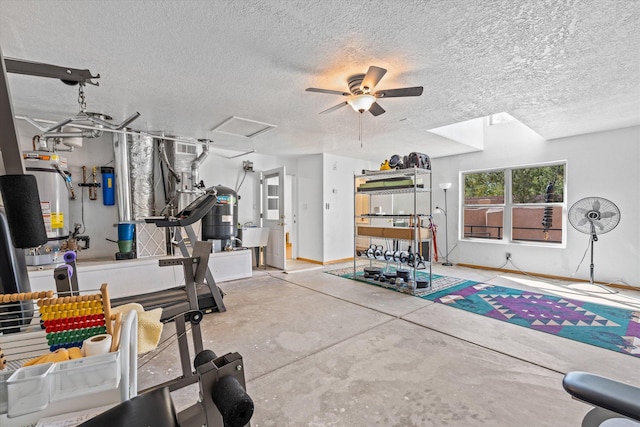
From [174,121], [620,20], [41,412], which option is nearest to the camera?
[41,412]

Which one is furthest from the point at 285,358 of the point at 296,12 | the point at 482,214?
the point at 482,214

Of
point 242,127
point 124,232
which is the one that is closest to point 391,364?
point 242,127

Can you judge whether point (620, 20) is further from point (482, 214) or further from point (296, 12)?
point (482, 214)

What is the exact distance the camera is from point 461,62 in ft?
8.11

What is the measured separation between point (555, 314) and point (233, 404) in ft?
13.2

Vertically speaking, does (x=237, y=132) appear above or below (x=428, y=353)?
above

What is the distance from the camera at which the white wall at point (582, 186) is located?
4.31 meters

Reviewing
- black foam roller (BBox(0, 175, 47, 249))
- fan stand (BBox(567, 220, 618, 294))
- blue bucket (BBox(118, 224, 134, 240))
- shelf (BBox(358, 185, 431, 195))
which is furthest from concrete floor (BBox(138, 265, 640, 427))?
blue bucket (BBox(118, 224, 134, 240))

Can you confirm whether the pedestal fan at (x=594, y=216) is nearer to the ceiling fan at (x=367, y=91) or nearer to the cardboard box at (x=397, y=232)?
the cardboard box at (x=397, y=232)

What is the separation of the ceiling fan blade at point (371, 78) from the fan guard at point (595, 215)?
4.02 meters

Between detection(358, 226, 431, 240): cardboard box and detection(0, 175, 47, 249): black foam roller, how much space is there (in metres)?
3.92

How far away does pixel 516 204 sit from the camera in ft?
18.3

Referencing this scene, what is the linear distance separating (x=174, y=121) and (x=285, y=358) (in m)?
3.47

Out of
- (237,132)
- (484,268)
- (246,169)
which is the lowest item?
(484,268)
